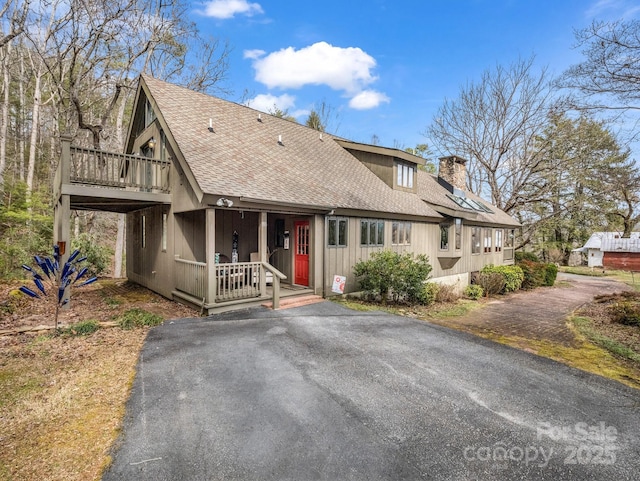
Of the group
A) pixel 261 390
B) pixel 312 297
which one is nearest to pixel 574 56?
pixel 312 297

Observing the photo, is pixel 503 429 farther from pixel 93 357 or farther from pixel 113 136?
pixel 113 136

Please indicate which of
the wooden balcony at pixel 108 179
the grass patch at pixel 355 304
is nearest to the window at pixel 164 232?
the wooden balcony at pixel 108 179

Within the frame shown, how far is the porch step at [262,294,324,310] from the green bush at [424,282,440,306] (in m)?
3.71

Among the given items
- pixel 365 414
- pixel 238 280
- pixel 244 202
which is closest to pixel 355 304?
pixel 238 280

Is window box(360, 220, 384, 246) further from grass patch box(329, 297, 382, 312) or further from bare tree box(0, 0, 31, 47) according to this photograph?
bare tree box(0, 0, 31, 47)

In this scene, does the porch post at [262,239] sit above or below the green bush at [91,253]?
above

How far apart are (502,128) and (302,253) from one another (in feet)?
72.4

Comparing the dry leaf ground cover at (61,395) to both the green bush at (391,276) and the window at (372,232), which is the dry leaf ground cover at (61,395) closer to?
the green bush at (391,276)

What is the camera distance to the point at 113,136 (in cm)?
1867

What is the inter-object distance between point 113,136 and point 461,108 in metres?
25.2

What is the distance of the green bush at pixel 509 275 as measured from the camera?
53.0 feet

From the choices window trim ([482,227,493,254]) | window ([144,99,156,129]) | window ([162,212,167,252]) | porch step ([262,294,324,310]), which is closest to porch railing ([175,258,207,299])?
window ([162,212,167,252])

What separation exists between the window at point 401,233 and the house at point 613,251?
31.0m

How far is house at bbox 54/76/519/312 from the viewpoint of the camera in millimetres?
8289
